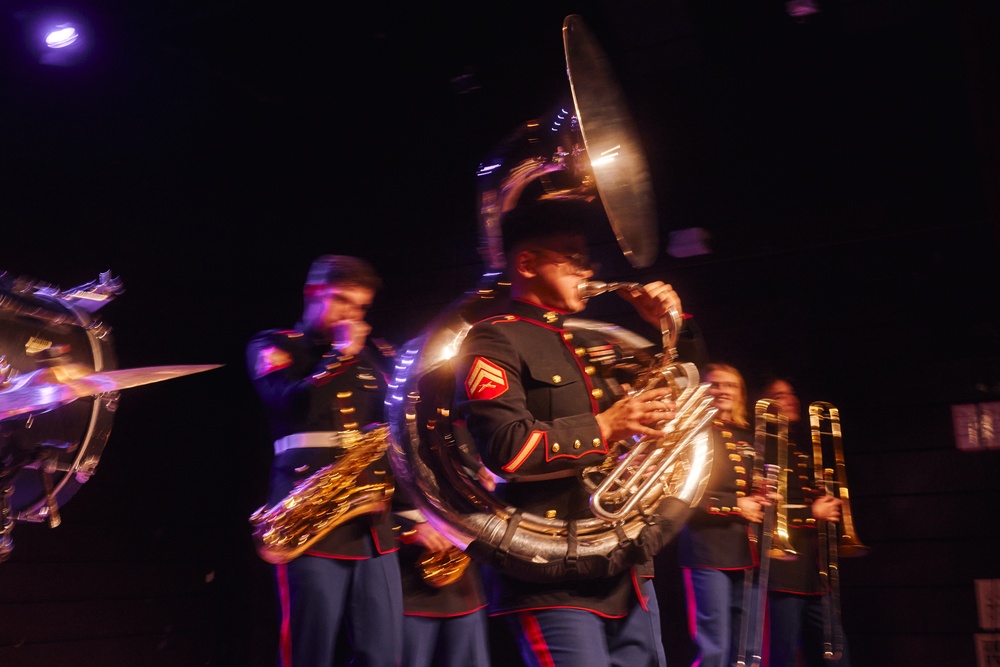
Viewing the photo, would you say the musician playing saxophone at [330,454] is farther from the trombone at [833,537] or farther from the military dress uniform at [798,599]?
the trombone at [833,537]

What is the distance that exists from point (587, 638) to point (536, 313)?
0.87m

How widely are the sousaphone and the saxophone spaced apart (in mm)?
888

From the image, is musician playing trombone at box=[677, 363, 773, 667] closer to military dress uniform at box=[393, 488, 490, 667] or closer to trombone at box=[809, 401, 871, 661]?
trombone at box=[809, 401, 871, 661]

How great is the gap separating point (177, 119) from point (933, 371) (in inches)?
171

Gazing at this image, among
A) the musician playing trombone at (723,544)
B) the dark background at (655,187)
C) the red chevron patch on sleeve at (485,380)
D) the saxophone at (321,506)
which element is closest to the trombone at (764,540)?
the musician playing trombone at (723,544)

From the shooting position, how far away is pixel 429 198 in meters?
5.41

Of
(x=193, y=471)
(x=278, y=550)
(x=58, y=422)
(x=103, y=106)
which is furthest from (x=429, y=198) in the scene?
(x=58, y=422)

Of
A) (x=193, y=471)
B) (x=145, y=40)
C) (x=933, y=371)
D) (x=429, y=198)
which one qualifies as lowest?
(x=193, y=471)

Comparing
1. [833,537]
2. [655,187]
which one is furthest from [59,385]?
[655,187]

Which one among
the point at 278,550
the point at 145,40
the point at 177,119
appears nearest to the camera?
the point at 278,550

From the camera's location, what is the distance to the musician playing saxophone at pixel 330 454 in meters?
2.97

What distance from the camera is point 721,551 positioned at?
3.85 meters

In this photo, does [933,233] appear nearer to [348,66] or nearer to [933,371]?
[933,371]

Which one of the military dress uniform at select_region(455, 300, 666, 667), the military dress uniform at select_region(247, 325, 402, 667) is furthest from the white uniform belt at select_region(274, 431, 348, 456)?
the military dress uniform at select_region(455, 300, 666, 667)
